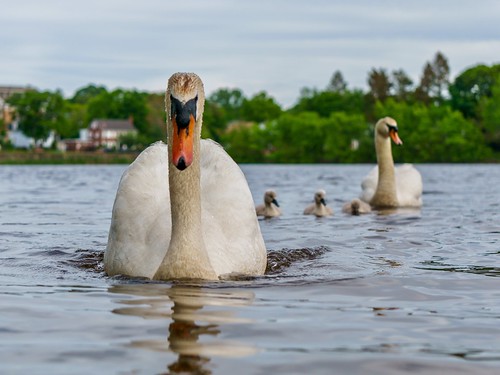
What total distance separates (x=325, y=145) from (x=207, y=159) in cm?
11399

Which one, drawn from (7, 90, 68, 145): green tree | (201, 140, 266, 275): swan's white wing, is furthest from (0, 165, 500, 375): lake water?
(7, 90, 68, 145): green tree

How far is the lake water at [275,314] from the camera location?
5566 millimetres

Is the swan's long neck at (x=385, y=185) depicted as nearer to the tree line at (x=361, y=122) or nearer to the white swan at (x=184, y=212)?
the white swan at (x=184, y=212)

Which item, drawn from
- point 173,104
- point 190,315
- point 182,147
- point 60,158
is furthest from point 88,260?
point 60,158

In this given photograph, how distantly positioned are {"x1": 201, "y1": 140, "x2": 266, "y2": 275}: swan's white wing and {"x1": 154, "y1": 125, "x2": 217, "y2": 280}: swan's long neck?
0.29 meters

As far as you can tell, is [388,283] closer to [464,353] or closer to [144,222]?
[144,222]

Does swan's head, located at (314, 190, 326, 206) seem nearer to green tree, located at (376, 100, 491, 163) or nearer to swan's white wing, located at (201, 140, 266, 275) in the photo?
swan's white wing, located at (201, 140, 266, 275)

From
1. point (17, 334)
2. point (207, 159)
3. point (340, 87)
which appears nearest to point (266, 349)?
point (17, 334)

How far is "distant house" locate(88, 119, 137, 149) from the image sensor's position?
584 ft

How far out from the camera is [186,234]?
851 cm

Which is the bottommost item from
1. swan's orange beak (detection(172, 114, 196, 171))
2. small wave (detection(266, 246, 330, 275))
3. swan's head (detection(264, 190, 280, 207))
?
small wave (detection(266, 246, 330, 275))

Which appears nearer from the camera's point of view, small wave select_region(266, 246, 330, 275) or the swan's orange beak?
the swan's orange beak

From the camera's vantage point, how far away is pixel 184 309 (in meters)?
7.22

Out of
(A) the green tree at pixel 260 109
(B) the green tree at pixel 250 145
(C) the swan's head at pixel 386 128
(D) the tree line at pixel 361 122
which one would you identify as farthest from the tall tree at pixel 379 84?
(C) the swan's head at pixel 386 128
